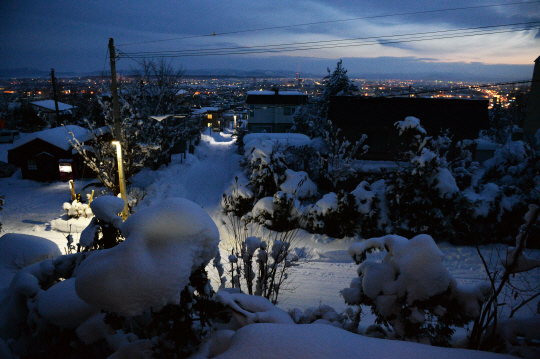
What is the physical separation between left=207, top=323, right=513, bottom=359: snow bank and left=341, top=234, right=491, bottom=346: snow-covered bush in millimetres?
827

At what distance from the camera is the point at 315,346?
2.79 metres

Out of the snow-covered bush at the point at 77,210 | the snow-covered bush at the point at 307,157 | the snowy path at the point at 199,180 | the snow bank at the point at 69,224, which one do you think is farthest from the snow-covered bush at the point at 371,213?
the snow-covered bush at the point at 77,210

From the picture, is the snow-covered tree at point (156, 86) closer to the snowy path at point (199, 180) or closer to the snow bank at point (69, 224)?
the snowy path at point (199, 180)

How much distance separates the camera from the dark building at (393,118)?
17.3m

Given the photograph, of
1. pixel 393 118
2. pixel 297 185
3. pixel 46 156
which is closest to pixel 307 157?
pixel 393 118

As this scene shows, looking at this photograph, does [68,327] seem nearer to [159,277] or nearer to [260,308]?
[159,277]

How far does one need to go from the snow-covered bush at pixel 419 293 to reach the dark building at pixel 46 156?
2262 centimetres

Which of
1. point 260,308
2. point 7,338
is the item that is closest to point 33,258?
point 7,338

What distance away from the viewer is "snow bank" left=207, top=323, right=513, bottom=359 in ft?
9.04

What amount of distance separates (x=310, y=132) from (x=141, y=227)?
27.1 meters

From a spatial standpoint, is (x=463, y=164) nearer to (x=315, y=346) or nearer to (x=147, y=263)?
(x=315, y=346)

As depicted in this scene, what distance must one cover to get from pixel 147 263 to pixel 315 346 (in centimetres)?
174

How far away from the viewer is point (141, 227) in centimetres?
311

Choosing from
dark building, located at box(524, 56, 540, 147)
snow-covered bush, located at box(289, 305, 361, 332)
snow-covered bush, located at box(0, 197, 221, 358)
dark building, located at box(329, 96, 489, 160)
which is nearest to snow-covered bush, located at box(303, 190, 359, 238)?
dark building, located at box(329, 96, 489, 160)
